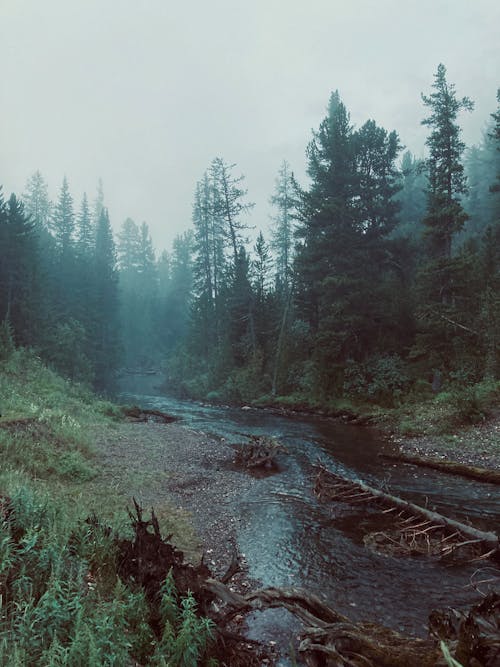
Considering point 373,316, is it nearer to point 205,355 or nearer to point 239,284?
point 239,284

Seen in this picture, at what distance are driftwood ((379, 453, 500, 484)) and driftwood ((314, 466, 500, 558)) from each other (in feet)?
11.6

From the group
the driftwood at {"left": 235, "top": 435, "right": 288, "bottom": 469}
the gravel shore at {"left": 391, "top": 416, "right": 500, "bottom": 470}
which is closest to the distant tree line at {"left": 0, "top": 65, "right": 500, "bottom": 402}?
the gravel shore at {"left": 391, "top": 416, "right": 500, "bottom": 470}

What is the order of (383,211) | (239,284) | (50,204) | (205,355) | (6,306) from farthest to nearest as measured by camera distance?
(50,204) → (205,355) → (239,284) → (6,306) → (383,211)

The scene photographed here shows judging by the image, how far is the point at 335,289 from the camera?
26.1 metres

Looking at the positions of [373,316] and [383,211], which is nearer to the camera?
[373,316]

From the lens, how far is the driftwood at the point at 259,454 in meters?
14.5

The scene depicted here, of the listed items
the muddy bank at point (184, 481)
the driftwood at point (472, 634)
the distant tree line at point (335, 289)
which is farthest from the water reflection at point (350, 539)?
the distant tree line at point (335, 289)

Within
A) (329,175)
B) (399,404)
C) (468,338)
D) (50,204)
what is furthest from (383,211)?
(50,204)

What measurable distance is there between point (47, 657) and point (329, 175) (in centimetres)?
2839

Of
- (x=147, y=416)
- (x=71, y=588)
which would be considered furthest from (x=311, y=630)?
(x=147, y=416)

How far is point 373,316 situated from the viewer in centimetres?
2636

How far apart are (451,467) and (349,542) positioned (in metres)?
6.20

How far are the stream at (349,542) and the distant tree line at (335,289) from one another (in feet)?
29.5

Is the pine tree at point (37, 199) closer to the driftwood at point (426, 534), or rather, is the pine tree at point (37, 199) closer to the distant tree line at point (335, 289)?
the distant tree line at point (335, 289)
